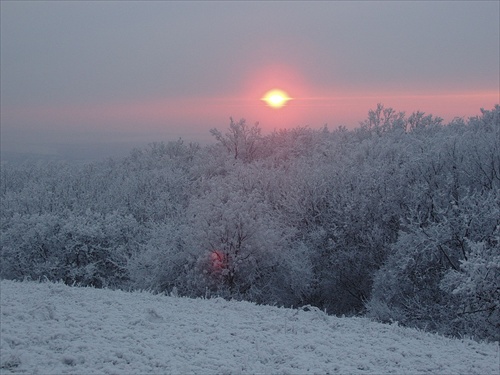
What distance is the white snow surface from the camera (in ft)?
20.3

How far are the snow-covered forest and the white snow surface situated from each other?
6.82 m

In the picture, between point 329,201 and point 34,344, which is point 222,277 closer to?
point 329,201

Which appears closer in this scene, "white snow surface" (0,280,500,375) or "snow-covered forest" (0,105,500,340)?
"white snow surface" (0,280,500,375)

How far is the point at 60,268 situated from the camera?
2336 cm

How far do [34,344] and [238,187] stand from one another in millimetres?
21637

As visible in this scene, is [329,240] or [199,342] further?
[329,240]

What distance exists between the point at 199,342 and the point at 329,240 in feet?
51.6

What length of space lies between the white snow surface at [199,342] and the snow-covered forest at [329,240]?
682cm

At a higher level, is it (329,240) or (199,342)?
(199,342)

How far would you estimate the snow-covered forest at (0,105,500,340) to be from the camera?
57.9 ft

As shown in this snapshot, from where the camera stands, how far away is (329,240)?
2225 cm

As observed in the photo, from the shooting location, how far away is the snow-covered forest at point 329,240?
57.9 ft

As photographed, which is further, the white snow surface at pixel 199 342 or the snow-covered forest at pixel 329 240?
the snow-covered forest at pixel 329 240

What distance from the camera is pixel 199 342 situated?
7223mm
